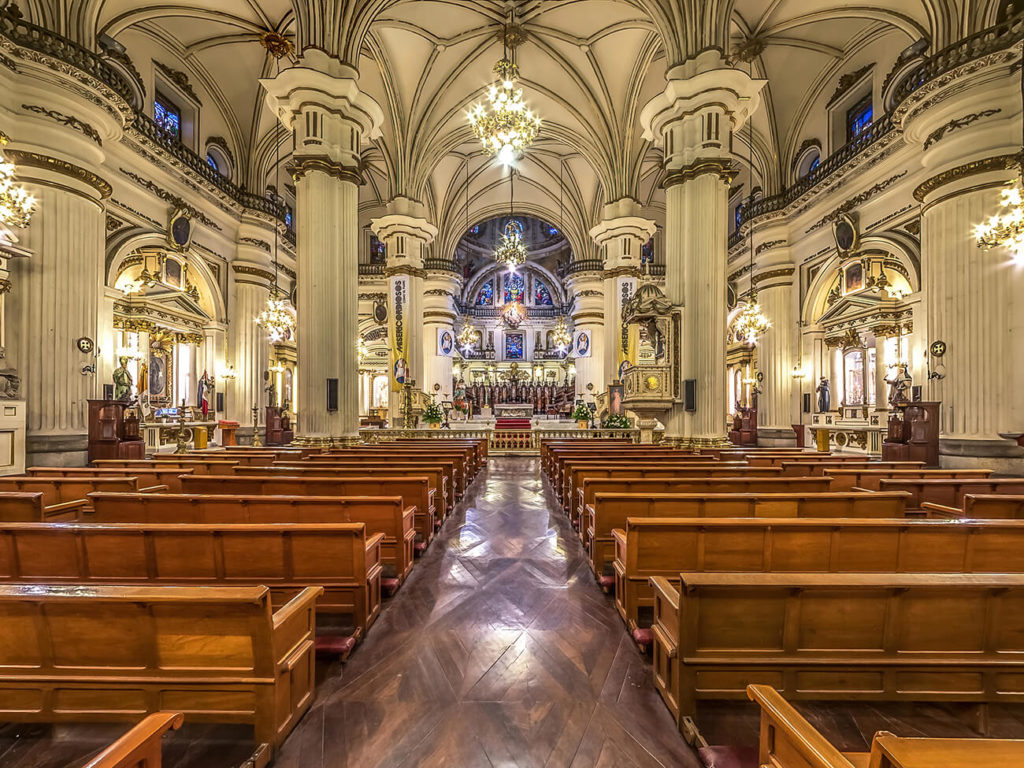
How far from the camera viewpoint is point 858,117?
14852mm

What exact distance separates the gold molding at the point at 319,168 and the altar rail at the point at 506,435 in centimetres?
652

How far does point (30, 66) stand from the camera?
9164 millimetres

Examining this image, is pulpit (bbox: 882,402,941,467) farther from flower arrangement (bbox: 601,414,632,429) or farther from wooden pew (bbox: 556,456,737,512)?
wooden pew (bbox: 556,456,737,512)

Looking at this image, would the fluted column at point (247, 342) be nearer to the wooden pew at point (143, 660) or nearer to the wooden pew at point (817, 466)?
the wooden pew at point (143, 660)

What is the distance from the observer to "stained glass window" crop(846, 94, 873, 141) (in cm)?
1438

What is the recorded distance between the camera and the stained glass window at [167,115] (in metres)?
13.9

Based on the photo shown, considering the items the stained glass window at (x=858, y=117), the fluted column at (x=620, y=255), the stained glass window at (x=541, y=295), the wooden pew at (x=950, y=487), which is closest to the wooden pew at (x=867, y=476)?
the wooden pew at (x=950, y=487)

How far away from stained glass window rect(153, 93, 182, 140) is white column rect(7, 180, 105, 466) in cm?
Answer: 517

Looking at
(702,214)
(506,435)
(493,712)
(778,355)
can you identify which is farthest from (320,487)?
(778,355)

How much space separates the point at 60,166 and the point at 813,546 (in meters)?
13.7

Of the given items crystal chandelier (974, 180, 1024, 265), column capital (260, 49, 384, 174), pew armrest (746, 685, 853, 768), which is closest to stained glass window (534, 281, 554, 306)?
column capital (260, 49, 384, 174)

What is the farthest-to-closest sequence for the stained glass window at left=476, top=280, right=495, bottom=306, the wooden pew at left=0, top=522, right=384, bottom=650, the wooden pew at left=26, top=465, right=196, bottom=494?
the stained glass window at left=476, top=280, right=495, bottom=306, the wooden pew at left=26, top=465, right=196, bottom=494, the wooden pew at left=0, top=522, right=384, bottom=650

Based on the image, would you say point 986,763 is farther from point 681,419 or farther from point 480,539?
point 681,419

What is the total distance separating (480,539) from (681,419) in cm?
756
